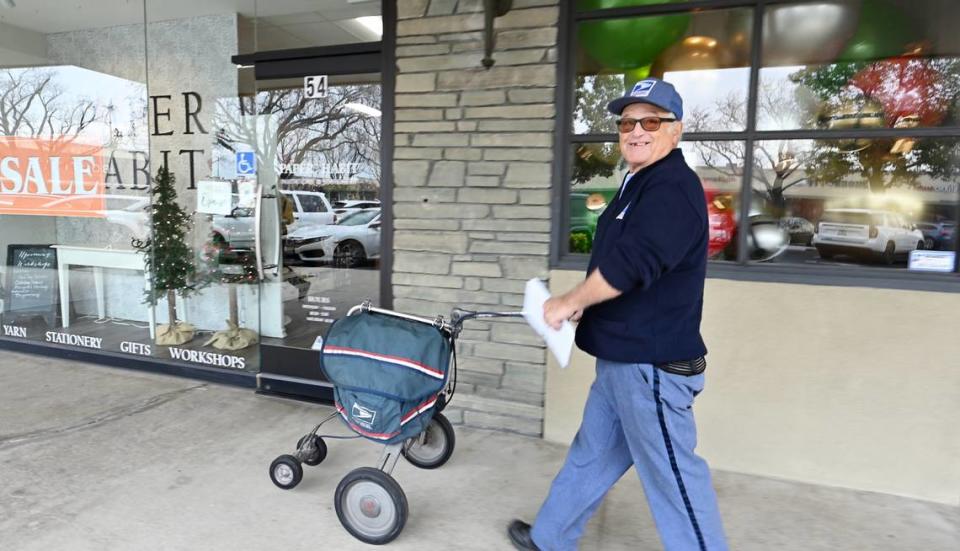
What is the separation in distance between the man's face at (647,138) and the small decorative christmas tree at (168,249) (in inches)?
176

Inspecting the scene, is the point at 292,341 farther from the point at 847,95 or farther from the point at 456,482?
the point at 847,95

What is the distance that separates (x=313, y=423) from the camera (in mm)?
3725

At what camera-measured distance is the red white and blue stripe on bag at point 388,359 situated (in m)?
2.32

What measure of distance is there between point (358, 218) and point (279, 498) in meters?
1.93

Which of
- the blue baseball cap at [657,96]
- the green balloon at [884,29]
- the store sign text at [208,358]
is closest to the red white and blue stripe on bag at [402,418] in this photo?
the blue baseball cap at [657,96]

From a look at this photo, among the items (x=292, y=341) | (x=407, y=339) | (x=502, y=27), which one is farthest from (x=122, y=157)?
(x=407, y=339)

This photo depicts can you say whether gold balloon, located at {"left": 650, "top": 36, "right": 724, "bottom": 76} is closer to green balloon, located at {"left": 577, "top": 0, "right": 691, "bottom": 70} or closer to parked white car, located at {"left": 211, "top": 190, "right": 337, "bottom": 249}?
green balloon, located at {"left": 577, "top": 0, "right": 691, "bottom": 70}

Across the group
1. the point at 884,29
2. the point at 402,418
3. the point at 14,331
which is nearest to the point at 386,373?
the point at 402,418

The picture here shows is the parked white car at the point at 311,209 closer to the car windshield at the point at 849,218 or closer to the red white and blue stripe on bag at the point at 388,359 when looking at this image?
the red white and blue stripe on bag at the point at 388,359

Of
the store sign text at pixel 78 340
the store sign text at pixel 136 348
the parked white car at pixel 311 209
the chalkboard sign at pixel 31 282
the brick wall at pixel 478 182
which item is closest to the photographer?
the brick wall at pixel 478 182

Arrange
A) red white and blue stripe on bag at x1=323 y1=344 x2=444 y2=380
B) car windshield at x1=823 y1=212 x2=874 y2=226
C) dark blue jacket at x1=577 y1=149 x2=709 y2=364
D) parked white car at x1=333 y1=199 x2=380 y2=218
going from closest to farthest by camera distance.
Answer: dark blue jacket at x1=577 y1=149 x2=709 y2=364 < red white and blue stripe on bag at x1=323 y1=344 x2=444 y2=380 < car windshield at x1=823 y1=212 x2=874 y2=226 < parked white car at x1=333 y1=199 x2=380 y2=218

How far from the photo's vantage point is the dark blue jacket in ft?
6.09

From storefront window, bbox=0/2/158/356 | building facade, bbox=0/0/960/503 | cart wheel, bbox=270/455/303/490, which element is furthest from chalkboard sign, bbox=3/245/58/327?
cart wheel, bbox=270/455/303/490

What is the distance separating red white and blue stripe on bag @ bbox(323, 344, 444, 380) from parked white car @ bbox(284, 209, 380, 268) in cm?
158
